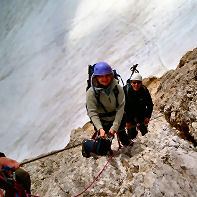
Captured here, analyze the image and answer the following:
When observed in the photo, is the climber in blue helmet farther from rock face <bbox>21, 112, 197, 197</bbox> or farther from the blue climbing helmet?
rock face <bbox>21, 112, 197, 197</bbox>

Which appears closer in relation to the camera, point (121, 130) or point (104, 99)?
point (104, 99)

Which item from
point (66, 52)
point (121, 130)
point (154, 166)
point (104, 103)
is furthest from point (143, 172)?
point (66, 52)

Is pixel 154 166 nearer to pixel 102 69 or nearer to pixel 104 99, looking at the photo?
pixel 104 99

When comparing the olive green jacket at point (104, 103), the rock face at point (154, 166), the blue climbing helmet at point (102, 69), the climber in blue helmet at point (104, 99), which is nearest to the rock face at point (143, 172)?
the rock face at point (154, 166)

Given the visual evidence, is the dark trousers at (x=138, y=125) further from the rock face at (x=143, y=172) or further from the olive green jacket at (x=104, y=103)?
the olive green jacket at (x=104, y=103)

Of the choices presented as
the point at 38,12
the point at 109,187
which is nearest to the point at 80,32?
the point at 38,12

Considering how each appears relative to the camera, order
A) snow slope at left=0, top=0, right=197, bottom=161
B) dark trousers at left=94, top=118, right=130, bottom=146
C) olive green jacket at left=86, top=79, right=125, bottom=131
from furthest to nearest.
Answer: snow slope at left=0, top=0, right=197, bottom=161 → dark trousers at left=94, top=118, right=130, bottom=146 → olive green jacket at left=86, top=79, right=125, bottom=131

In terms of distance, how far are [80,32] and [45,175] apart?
1457cm

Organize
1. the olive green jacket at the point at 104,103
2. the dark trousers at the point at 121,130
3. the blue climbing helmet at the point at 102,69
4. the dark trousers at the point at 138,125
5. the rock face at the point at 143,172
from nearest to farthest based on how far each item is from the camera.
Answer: the rock face at the point at 143,172 < the blue climbing helmet at the point at 102,69 < the olive green jacket at the point at 104,103 < the dark trousers at the point at 121,130 < the dark trousers at the point at 138,125

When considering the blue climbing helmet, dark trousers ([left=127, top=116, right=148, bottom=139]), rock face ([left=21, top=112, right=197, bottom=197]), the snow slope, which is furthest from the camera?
the snow slope

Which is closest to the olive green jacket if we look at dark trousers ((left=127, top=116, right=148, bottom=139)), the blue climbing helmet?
the blue climbing helmet

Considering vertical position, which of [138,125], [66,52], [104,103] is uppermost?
[66,52]

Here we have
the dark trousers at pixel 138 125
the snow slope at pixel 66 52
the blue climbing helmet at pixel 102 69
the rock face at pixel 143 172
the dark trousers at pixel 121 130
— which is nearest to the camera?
the rock face at pixel 143 172

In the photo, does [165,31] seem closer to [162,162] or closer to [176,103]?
[176,103]
